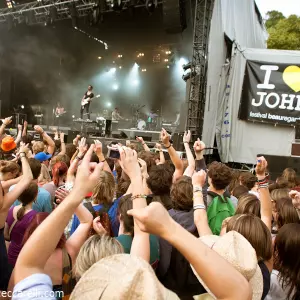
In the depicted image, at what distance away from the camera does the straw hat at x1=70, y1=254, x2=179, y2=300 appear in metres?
0.70

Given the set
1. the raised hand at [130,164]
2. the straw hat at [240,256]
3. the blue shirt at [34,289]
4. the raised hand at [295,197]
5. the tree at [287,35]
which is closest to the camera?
the blue shirt at [34,289]

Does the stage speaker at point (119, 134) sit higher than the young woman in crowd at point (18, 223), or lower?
higher

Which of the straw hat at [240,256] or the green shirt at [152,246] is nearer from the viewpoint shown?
the straw hat at [240,256]

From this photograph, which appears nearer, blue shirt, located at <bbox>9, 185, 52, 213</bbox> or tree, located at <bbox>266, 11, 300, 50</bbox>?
blue shirt, located at <bbox>9, 185, 52, 213</bbox>

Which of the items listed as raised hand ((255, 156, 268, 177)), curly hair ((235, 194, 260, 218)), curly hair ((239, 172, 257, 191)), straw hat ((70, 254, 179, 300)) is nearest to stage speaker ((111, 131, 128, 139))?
curly hair ((239, 172, 257, 191))

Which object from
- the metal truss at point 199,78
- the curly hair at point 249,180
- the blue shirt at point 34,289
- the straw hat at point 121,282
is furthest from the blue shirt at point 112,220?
the metal truss at point 199,78

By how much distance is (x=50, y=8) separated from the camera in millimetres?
11922

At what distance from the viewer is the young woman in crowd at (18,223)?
193 centimetres

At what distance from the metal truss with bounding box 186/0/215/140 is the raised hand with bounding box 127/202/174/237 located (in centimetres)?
754

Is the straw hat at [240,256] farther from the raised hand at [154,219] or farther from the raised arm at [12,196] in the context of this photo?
the raised arm at [12,196]

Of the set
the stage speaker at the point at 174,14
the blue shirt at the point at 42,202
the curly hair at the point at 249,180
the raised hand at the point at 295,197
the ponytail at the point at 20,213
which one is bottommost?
the blue shirt at the point at 42,202

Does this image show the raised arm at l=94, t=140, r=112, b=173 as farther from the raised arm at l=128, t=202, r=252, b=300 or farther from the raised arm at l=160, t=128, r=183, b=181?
the raised arm at l=128, t=202, r=252, b=300

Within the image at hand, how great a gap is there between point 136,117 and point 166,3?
299 inches

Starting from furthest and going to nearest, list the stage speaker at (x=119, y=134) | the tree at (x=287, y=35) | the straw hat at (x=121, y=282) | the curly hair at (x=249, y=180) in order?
the tree at (x=287, y=35), the stage speaker at (x=119, y=134), the curly hair at (x=249, y=180), the straw hat at (x=121, y=282)
